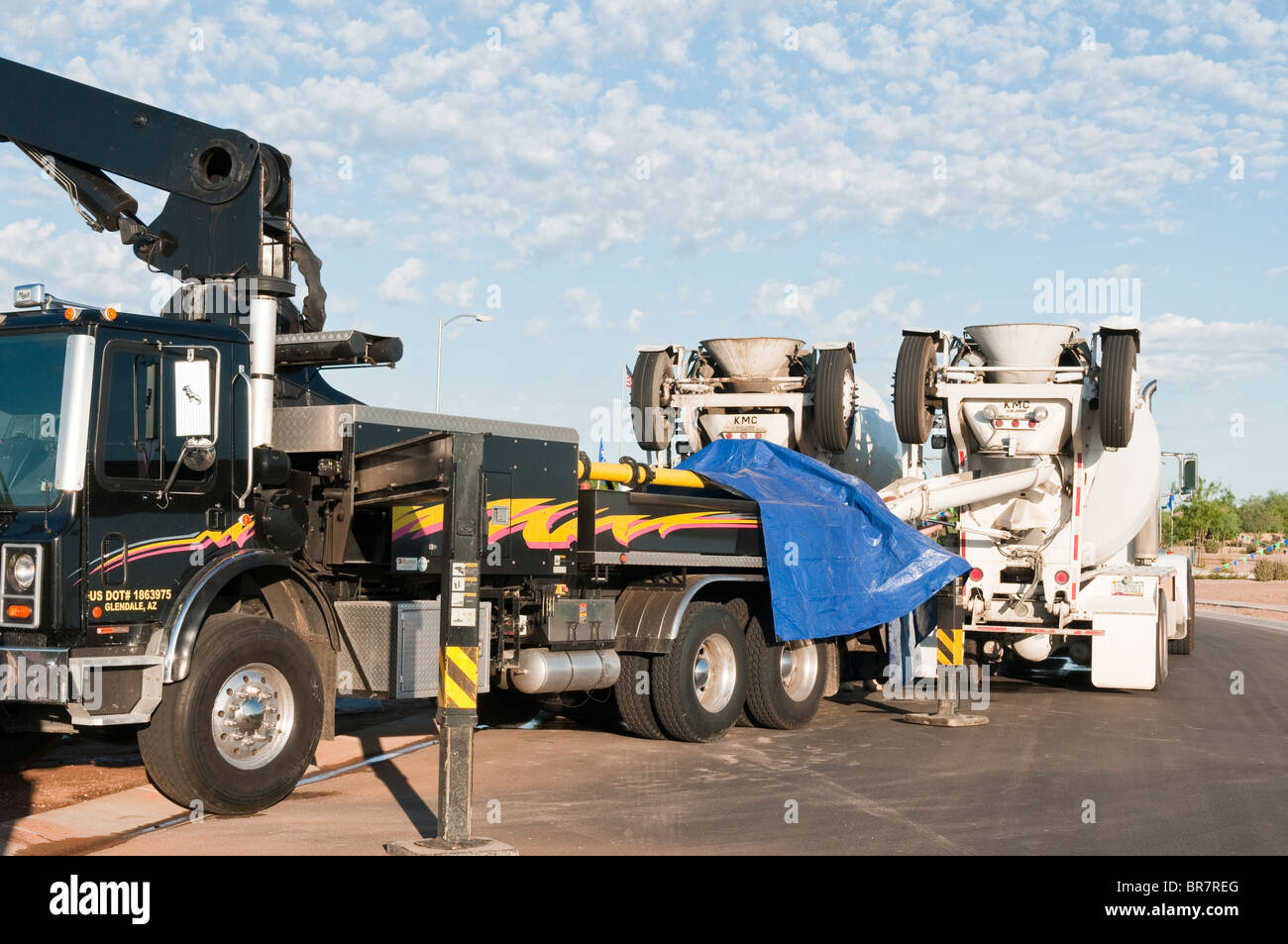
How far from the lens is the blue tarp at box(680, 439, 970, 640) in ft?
41.5

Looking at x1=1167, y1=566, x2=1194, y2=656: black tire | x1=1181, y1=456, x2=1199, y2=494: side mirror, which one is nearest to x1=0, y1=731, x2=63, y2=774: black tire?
x1=1181, y1=456, x2=1199, y2=494: side mirror

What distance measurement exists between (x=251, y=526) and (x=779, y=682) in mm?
5850

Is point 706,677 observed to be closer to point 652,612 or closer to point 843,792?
point 652,612

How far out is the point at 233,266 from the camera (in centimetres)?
942

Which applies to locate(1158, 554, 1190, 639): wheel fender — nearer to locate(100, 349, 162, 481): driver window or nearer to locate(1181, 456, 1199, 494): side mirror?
locate(1181, 456, 1199, 494): side mirror

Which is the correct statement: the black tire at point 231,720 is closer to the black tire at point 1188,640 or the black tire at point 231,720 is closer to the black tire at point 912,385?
the black tire at point 912,385

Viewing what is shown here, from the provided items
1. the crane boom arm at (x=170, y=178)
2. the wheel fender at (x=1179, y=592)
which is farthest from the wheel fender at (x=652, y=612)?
the wheel fender at (x=1179, y=592)

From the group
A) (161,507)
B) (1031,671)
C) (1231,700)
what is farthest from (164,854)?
(1031,671)

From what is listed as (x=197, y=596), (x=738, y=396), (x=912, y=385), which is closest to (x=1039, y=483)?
(x=912, y=385)

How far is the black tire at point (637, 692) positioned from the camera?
11.8 m

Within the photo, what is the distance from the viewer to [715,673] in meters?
12.4

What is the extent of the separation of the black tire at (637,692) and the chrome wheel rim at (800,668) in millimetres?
1910

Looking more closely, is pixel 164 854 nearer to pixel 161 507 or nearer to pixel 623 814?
pixel 161 507

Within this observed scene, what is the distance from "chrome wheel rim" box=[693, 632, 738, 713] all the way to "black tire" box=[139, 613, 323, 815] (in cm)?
411
